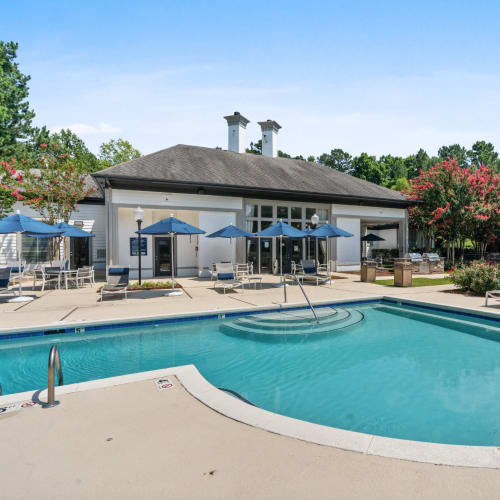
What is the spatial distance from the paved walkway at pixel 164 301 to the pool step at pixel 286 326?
2.81 ft

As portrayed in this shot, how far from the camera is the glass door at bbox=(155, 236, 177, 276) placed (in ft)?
54.6

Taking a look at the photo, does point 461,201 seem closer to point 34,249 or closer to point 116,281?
point 116,281

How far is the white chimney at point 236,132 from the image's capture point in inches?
899

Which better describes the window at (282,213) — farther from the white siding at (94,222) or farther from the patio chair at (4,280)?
the patio chair at (4,280)

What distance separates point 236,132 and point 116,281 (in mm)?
15252

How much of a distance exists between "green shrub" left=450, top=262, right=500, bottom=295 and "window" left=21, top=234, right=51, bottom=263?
59.2 feet

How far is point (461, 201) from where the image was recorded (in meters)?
19.3

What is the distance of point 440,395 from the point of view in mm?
4539

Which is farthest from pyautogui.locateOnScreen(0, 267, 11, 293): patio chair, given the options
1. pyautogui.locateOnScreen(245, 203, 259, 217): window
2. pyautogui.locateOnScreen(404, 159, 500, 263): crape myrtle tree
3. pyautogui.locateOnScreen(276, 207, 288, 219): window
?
pyautogui.locateOnScreen(404, 159, 500, 263): crape myrtle tree

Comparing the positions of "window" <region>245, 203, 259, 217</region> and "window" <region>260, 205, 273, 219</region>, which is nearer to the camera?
"window" <region>245, 203, 259, 217</region>

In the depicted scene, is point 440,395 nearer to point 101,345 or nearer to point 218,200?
point 101,345

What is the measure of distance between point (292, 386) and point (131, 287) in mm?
8847

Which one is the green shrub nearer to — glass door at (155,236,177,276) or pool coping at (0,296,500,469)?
pool coping at (0,296,500,469)

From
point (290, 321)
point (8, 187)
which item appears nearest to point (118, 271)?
point (290, 321)
